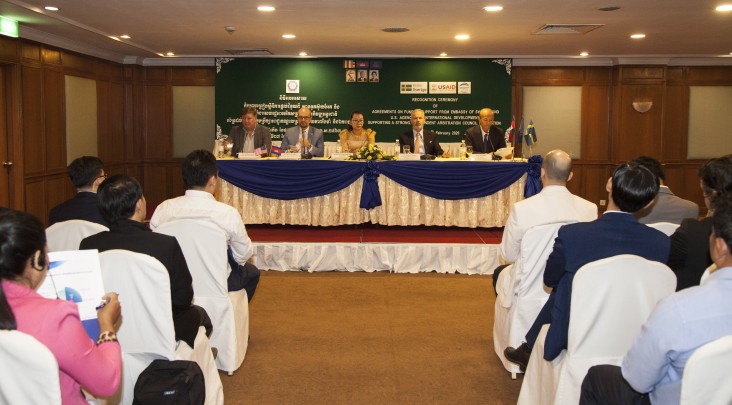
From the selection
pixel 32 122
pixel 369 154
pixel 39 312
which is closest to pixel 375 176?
pixel 369 154

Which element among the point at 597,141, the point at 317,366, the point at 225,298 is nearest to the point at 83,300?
the point at 225,298

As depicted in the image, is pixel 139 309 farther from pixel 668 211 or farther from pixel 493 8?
pixel 493 8

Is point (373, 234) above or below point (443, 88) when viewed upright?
below

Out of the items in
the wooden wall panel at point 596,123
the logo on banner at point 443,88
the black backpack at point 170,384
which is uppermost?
the logo on banner at point 443,88

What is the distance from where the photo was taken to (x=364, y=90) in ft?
36.9

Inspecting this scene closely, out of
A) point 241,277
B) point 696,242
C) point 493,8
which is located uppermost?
point 493,8

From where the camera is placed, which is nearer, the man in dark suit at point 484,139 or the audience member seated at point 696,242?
the audience member seated at point 696,242

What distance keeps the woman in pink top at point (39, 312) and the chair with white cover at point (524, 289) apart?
250cm

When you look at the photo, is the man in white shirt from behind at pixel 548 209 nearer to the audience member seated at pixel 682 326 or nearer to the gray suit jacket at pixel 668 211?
the gray suit jacket at pixel 668 211

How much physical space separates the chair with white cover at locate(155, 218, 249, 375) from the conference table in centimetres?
288

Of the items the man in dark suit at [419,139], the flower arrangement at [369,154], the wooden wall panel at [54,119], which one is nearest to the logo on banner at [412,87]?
the man in dark suit at [419,139]

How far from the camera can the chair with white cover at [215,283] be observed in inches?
152

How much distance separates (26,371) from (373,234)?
17.8ft

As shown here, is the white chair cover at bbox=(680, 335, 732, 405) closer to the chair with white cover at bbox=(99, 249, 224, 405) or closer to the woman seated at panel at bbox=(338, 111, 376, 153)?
the chair with white cover at bbox=(99, 249, 224, 405)
